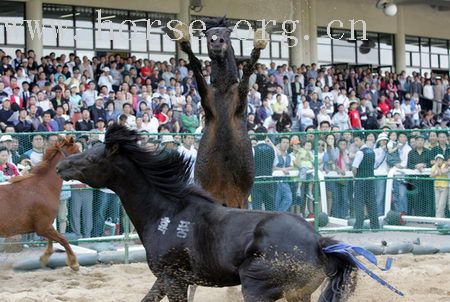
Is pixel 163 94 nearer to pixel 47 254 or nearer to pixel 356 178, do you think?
pixel 356 178

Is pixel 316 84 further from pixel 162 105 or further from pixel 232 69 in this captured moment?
pixel 232 69

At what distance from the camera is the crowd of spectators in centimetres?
1215

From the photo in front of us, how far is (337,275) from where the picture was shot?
17.9ft

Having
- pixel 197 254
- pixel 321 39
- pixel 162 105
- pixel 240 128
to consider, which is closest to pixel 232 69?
pixel 240 128

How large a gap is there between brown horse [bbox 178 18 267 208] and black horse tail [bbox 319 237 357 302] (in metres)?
2.10

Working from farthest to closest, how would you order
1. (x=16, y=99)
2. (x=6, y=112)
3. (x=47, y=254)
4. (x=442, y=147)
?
(x=16, y=99) < (x=6, y=112) < (x=442, y=147) < (x=47, y=254)

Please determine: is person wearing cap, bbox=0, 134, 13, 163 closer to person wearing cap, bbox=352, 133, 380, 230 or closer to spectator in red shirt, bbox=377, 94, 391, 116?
person wearing cap, bbox=352, 133, 380, 230

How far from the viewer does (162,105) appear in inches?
664

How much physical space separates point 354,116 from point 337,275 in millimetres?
15656

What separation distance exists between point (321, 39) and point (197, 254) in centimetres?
2486

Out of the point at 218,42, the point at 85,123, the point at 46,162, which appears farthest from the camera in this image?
the point at 85,123

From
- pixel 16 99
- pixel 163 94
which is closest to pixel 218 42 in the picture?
pixel 16 99

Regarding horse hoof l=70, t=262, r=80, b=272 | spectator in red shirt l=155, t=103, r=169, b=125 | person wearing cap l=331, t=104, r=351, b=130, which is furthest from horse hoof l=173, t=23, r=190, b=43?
person wearing cap l=331, t=104, r=351, b=130

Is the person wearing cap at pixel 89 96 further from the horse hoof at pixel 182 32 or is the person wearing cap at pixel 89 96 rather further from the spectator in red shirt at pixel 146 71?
the horse hoof at pixel 182 32
